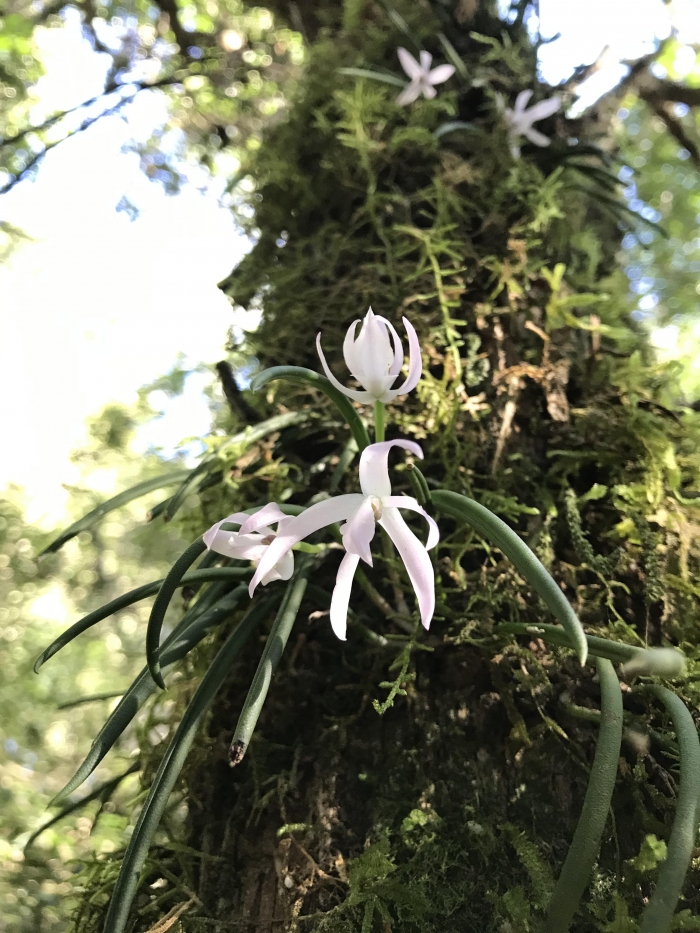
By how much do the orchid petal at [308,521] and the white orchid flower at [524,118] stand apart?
92 cm

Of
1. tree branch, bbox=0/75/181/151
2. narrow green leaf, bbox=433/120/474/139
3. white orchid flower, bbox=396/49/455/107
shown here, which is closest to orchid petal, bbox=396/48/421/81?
white orchid flower, bbox=396/49/455/107

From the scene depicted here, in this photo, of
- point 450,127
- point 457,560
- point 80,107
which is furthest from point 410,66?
point 457,560

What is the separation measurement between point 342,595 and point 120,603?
0.87 ft

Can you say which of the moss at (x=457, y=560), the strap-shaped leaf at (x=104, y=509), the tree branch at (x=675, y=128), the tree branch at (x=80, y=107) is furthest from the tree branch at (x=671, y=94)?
the strap-shaped leaf at (x=104, y=509)

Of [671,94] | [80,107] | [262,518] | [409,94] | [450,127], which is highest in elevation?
[671,94]

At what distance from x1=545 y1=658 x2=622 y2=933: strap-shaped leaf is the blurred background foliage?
1026 millimetres

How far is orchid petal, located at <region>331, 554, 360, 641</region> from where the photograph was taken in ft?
1.54

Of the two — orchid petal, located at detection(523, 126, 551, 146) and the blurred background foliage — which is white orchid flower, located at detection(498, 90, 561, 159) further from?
the blurred background foliage

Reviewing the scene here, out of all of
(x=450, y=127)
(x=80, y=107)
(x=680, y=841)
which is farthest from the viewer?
(x=80, y=107)

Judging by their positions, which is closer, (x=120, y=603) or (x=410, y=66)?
(x=120, y=603)

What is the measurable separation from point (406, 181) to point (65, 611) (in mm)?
2892


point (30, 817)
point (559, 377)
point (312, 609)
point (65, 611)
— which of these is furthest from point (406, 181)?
point (65, 611)

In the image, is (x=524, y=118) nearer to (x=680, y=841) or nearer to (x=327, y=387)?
(x=327, y=387)

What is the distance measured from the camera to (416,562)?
0.47 metres
